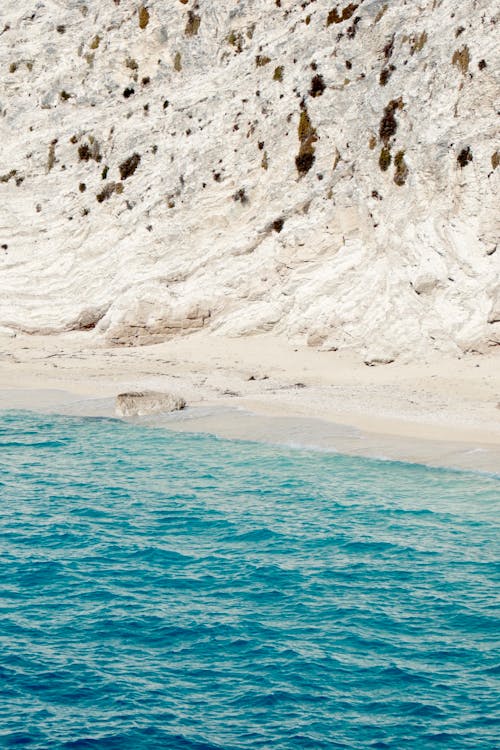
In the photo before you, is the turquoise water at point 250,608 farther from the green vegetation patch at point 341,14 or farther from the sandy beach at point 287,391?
the green vegetation patch at point 341,14

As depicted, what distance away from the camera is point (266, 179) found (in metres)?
39.8

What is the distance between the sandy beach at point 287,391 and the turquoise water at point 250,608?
8.49 feet

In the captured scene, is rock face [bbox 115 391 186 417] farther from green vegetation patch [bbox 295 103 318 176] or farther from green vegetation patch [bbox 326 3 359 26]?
green vegetation patch [bbox 326 3 359 26]

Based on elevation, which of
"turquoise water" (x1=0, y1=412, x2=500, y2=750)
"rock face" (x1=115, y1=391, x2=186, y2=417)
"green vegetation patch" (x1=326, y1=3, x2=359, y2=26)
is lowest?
"turquoise water" (x1=0, y1=412, x2=500, y2=750)

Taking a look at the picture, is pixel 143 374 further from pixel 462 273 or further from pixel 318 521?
pixel 318 521

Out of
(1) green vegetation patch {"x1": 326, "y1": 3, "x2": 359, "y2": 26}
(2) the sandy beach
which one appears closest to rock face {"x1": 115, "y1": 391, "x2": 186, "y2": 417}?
(2) the sandy beach

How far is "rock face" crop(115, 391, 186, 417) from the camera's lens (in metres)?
27.6

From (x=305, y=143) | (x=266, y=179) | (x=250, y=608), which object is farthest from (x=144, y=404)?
(x=305, y=143)

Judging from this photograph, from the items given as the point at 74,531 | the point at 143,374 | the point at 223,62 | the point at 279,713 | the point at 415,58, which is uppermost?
the point at 223,62

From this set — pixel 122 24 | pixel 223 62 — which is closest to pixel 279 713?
pixel 223 62

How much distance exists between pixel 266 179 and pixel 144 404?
50.5 feet

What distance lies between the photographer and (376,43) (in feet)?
131

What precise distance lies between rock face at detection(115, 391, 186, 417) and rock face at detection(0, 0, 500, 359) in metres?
6.82

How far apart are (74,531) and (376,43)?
29.1 meters
